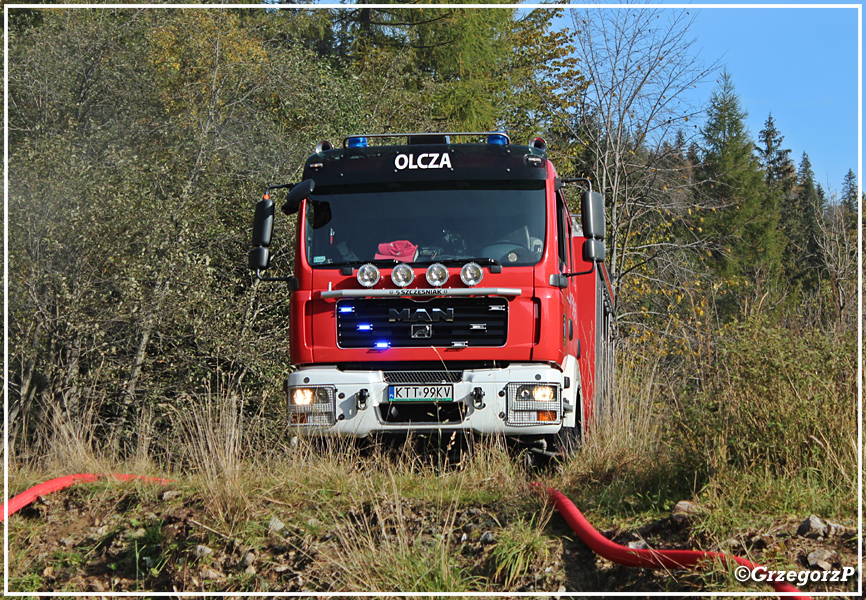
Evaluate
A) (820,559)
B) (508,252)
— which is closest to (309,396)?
(508,252)

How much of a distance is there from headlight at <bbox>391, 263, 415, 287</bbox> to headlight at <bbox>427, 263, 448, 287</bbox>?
0.15m

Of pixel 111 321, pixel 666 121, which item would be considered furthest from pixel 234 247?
pixel 666 121

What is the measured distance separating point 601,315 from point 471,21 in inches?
467

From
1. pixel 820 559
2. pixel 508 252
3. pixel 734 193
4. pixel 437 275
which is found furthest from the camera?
pixel 734 193

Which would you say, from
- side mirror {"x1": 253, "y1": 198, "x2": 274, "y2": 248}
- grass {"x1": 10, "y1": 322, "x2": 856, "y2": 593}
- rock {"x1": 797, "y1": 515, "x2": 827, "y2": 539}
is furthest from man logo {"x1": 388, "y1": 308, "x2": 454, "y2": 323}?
rock {"x1": 797, "y1": 515, "x2": 827, "y2": 539}

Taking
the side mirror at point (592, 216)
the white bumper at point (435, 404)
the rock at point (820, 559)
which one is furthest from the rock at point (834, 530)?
the side mirror at point (592, 216)

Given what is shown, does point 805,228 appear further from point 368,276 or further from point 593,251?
point 368,276

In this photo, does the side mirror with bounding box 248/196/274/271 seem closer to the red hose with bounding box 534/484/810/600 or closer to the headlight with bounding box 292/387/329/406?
the headlight with bounding box 292/387/329/406

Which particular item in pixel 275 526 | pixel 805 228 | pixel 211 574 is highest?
pixel 805 228

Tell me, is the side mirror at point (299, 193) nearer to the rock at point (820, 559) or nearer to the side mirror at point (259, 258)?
the side mirror at point (259, 258)

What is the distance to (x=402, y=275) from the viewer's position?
21.6ft

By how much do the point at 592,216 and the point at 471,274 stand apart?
1332mm

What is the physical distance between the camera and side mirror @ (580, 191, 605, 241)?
7.07 metres

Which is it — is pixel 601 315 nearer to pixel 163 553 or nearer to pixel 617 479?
pixel 617 479
